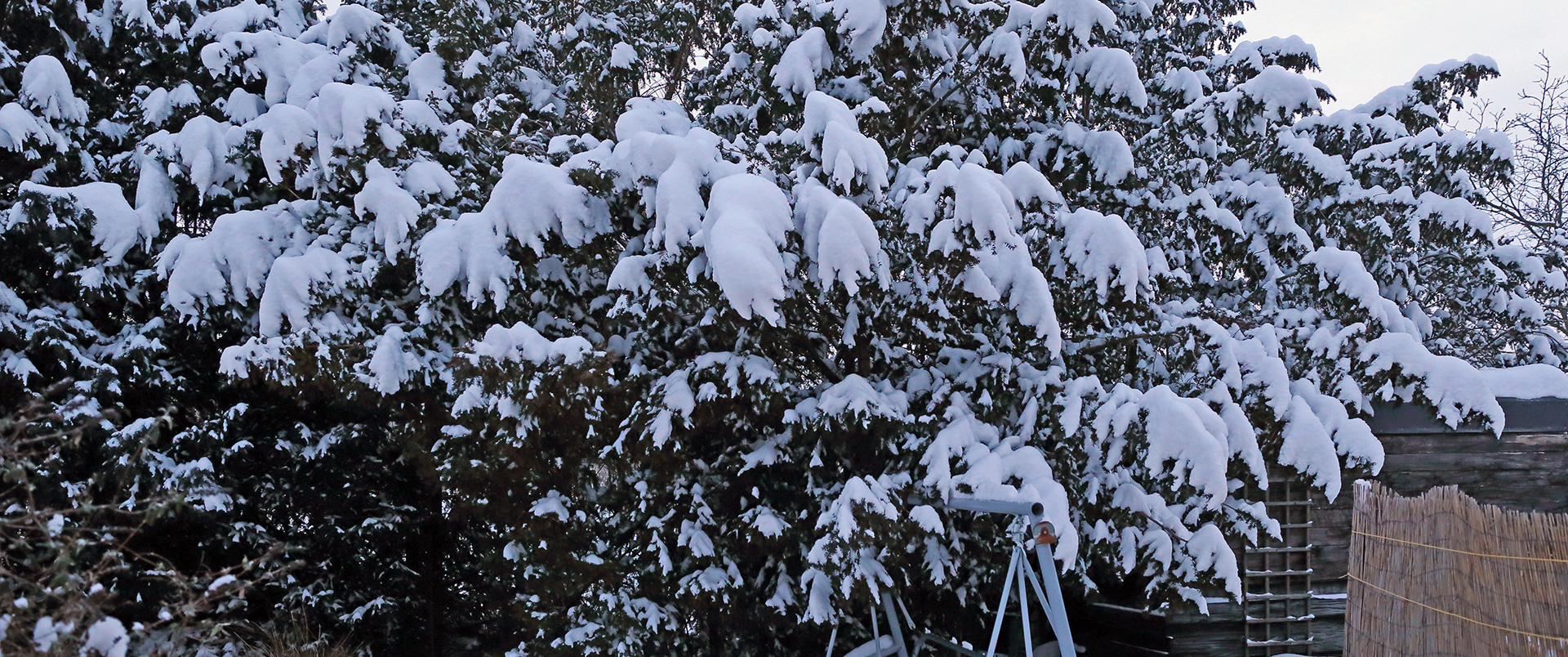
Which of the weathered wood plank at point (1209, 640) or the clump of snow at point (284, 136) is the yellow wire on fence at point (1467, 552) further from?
the clump of snow at point (284, 136)

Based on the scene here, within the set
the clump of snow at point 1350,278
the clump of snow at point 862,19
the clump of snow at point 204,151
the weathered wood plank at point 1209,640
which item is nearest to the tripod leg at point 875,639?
the weathered wood plank at point 1209,640

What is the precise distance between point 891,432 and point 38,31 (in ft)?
19.7

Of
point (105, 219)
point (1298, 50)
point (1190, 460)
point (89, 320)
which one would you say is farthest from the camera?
point (1298, 50)

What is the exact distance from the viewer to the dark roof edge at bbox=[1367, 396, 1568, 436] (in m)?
5.61

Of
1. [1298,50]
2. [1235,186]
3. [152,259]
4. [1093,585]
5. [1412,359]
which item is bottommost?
[1093,585]

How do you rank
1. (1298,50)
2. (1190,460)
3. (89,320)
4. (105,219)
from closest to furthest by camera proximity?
(1190,460) → (105,219) → (89,320) → (1298,50)

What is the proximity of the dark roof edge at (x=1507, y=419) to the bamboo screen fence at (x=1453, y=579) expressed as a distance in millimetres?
2198

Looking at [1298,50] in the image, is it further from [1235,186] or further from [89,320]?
[89,320]

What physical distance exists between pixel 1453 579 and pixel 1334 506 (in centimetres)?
288

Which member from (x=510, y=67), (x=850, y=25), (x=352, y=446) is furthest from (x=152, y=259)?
(x=850, y=25)

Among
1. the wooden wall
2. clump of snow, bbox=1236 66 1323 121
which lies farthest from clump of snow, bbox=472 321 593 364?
the wooden wall

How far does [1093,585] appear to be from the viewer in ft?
15.7

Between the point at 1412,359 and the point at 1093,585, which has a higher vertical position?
the point at 1412,359

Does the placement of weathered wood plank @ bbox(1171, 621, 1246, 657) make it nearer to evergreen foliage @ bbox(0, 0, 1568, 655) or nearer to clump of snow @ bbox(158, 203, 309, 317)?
evergreen foliage @ bbox(0, 0, 1568, 655)
